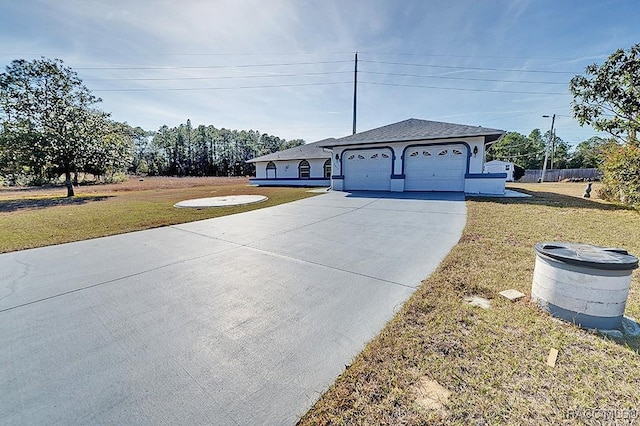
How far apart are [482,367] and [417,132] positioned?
49.9ft

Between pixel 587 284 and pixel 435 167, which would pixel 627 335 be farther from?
pixel 435 167

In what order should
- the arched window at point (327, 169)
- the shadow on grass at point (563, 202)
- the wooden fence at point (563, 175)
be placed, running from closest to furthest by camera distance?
the shadow on grass at point (563, 202), the arched window at point (327, 169), the wooden fence at point (563, 175)

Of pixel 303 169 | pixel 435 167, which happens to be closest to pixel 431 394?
pixel 435 167

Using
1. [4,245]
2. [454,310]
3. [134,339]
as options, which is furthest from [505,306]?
[4,245]

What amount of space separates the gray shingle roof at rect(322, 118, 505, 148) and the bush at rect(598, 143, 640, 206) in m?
4.24

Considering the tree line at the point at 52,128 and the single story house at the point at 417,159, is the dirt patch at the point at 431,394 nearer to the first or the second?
the single story house at the point at 417,159

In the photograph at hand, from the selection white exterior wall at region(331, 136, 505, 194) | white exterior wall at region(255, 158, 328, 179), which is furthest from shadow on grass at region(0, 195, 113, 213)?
white exterior wall at region(331, 136, 505, 194)

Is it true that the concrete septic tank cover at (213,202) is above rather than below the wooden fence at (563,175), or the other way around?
below

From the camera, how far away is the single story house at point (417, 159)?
1398 centimetres

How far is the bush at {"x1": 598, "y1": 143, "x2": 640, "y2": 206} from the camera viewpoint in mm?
A: 8523

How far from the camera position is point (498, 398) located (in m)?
1.71

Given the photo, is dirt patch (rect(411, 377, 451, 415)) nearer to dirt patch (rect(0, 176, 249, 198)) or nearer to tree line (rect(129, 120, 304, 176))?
dirt patch (rect(0, 176, 249, 198))

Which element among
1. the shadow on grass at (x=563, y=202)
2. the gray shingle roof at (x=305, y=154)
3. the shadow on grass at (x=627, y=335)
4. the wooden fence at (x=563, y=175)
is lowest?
the shadow on grass at (x=627, y=335)

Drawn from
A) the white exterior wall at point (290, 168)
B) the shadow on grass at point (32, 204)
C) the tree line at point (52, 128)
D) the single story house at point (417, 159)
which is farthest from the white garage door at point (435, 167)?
the tree line at point (52, 128)
